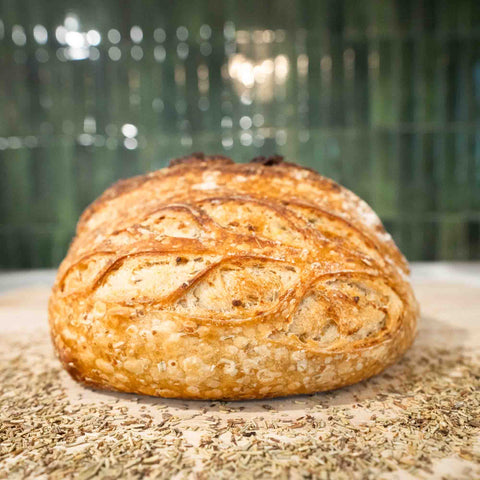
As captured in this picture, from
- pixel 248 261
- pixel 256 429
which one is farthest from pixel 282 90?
pixel 256 429

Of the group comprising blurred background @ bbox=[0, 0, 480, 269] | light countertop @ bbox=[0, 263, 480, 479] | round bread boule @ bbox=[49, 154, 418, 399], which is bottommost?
light countertop @ bbox=[0, 263, 480, 479]

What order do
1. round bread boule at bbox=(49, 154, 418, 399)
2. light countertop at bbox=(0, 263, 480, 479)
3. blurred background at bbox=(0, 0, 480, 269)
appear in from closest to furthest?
light countertop at bbox=(0, 263, 480, 479) → round bread boule at bbox=(49, 154, 418, 399) → blurred background at bbox=(0, 0, 480, 269)

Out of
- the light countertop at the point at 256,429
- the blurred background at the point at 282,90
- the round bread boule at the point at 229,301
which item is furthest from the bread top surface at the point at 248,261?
the blurred background at the point at 282,90

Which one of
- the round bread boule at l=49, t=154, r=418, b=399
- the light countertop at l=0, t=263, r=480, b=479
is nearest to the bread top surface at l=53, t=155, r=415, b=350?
the round bread boule at l=49, t=154, r=418, b=399

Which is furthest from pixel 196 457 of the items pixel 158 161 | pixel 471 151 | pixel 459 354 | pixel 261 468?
pixel 471 151

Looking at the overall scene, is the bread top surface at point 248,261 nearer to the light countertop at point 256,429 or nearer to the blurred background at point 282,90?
the light countertop at point 256,429

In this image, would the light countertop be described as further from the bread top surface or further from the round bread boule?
the bread top surface

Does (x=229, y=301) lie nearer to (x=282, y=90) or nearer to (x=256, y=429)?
(x=256, y=429)

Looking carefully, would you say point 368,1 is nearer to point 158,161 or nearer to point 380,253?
point 158,161
